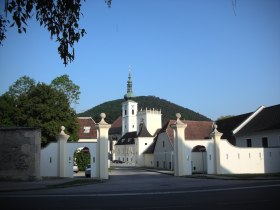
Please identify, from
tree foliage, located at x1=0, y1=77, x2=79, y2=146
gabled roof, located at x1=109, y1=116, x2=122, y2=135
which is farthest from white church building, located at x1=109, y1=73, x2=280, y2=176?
gabled roof, located at x1=109, y1=116, x2=122, y2=135

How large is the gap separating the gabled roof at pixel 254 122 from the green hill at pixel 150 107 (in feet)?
343

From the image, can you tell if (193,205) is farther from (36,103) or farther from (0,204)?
(36,103)

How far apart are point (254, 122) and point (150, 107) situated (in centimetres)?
12304

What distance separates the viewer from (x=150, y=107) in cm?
17025

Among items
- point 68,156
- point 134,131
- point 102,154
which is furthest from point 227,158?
point 134,131

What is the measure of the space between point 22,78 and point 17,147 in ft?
107

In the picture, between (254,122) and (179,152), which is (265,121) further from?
(179,152)

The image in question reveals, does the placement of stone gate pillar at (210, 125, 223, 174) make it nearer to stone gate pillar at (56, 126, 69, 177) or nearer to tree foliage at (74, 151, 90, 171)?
stone gate pillar at (56, 126, 69, 177)

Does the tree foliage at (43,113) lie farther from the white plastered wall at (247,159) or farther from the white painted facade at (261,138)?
the white painted facade at (261,138)

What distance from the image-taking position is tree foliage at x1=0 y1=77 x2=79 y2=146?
1583 inches

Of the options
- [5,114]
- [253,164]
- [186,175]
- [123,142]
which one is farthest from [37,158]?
[123,142]

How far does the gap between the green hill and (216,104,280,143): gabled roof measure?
343 feet

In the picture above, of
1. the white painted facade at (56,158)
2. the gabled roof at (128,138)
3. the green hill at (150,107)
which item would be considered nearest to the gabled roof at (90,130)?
the white painted facade at (56,158)

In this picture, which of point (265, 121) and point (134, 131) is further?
point (134, 131)
